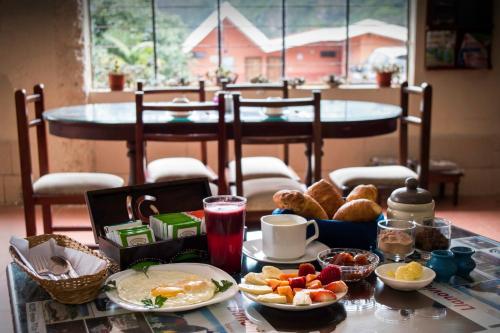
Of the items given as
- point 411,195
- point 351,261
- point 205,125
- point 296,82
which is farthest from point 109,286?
point 296,82

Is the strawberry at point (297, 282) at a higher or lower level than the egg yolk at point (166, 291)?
higher

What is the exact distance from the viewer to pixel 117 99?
5320 millimetres

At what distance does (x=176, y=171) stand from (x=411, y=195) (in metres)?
2.20

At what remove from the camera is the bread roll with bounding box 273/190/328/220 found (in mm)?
1702

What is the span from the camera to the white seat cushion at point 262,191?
334 centimetres

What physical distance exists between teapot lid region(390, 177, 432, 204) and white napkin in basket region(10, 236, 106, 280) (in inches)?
29.8

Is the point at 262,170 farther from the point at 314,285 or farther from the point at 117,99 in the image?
the point at 314,285

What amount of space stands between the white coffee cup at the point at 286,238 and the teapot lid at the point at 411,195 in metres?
0.25

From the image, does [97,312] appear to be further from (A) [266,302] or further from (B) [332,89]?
(B) [332,89]

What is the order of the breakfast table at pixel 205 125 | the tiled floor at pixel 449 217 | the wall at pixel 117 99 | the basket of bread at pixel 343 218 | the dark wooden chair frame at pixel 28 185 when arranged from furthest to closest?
the wall at pixel 117 99, the tiled floor at pixel 449 217, the breakfast table at pixel 205 125, the dark wooden chair frame at pixel 28 185, the basket of bread at pixel 343 218

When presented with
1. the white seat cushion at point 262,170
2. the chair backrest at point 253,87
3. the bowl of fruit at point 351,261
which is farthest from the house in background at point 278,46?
the bowl of fruit at point 351,261

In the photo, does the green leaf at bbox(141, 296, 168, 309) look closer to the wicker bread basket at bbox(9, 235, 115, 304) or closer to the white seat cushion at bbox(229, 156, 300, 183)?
the wicker bread basket at bbox(9, 235, 115, 304)

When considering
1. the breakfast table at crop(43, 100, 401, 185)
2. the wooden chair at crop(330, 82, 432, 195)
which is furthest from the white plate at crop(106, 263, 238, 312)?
the wooden chair at crop(330, 82, 432, 195)

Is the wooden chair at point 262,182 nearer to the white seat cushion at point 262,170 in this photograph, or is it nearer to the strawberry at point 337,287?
the white seat cushion at point 262,170
